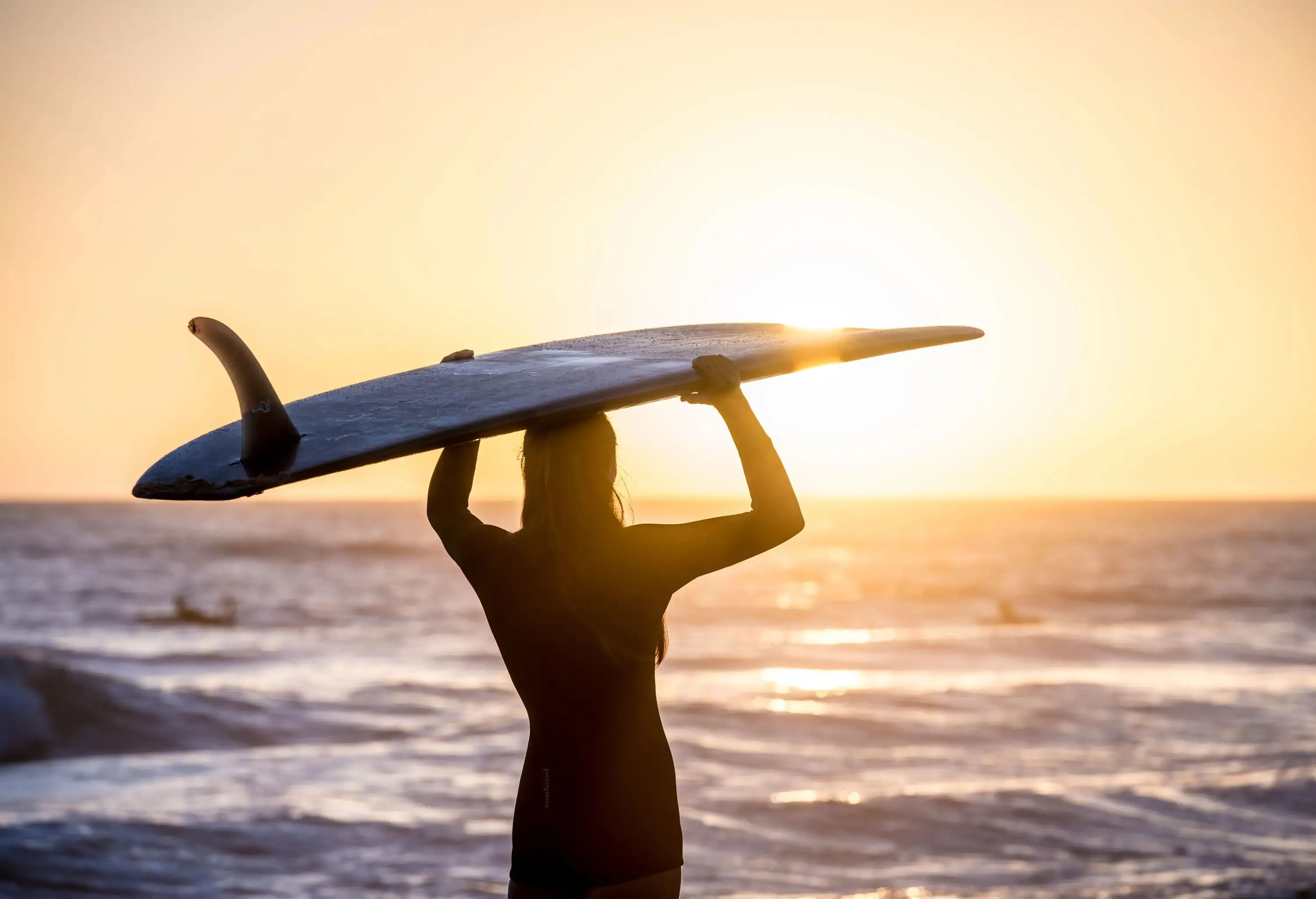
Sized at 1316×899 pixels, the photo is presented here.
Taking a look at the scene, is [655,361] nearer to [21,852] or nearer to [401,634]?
[21,852]

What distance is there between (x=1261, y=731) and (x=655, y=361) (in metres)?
13.2

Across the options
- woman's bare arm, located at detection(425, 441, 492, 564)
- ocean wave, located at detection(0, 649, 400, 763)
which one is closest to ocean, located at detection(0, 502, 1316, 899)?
ocean wave, located at detection(0, 649, 400, 763)

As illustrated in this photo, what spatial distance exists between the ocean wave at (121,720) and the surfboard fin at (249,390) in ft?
37.7

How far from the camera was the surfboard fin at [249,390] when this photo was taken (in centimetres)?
227

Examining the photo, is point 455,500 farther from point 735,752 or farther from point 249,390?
point 735,752

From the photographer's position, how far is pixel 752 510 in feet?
7.79

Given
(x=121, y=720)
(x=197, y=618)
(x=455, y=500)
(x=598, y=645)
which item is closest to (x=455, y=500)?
(x=455, y=500)

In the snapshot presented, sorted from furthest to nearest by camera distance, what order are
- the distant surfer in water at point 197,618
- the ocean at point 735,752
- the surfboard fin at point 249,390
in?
1. the distant surfer in water at point 197,618
2. the ocean at point 735,752
3. the surfboard fin at point 249,390

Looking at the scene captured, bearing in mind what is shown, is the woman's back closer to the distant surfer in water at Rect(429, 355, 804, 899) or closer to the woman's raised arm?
the distant surfer in water at Rect(429, 355, 804, 899)

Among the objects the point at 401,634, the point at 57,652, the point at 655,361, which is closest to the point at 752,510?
the point at 655,361

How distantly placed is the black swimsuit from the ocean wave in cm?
1138

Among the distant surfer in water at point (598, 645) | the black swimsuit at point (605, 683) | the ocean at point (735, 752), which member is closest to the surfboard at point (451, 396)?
the distant surfer in water at point (598, 645)

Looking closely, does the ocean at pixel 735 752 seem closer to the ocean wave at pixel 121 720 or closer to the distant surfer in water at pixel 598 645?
the ocean wave at pixel 121 720

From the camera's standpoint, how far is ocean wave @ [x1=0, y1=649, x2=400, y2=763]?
13.0 m
